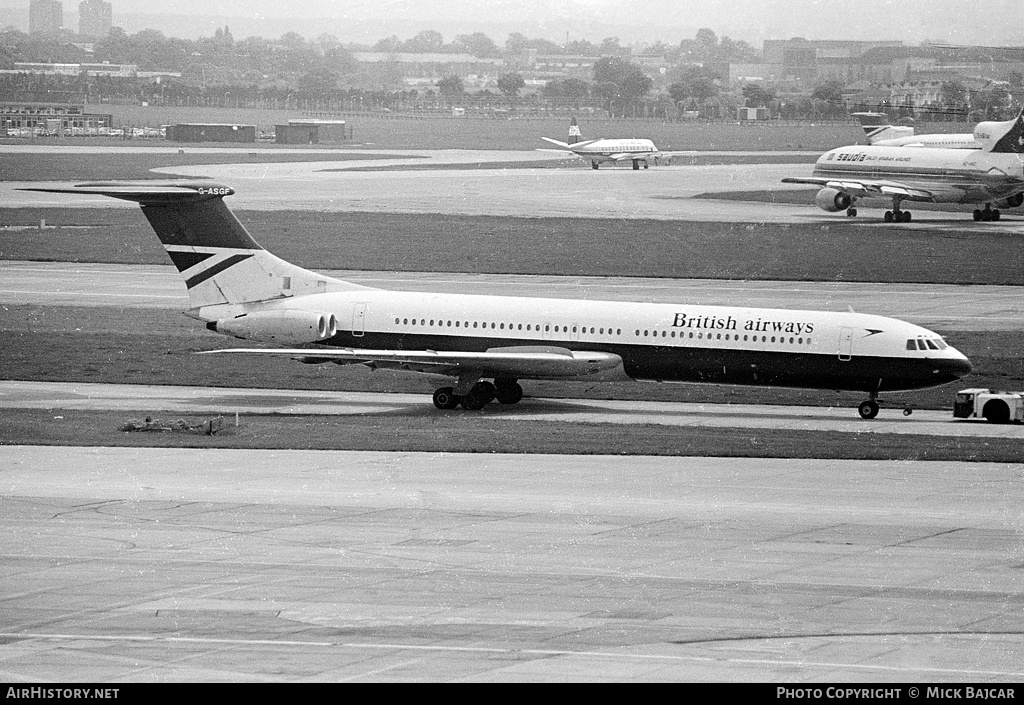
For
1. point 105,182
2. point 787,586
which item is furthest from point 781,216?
point 787,586

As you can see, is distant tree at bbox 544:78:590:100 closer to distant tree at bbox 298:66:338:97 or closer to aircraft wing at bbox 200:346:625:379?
distant tree at bbox 298:66:338:97

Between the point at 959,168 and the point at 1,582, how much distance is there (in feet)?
289

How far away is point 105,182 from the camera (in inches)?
3885

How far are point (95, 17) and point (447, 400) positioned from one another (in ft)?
491

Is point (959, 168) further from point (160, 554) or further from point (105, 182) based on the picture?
point (160, 554)

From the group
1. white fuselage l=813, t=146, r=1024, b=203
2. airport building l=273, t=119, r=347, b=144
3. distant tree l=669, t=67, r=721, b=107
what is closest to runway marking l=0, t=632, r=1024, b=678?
white fuselage l=813, t=146, r=1024, b=203

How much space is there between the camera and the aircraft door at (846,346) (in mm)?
44500

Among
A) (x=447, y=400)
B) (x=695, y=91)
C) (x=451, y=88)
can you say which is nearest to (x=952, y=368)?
(x=447, y=400)

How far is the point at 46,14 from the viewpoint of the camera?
168125mm

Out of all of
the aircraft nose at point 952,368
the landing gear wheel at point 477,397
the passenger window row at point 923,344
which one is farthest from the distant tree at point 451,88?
the aircraft nose at point 952,368

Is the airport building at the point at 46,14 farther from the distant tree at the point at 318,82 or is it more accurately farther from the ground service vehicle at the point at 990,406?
the ground service vehicle at the point at 990,406

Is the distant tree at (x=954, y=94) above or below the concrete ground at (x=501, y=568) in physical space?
above

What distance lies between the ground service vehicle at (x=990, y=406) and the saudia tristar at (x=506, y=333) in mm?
909

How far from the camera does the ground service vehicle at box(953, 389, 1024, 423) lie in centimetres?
4456
